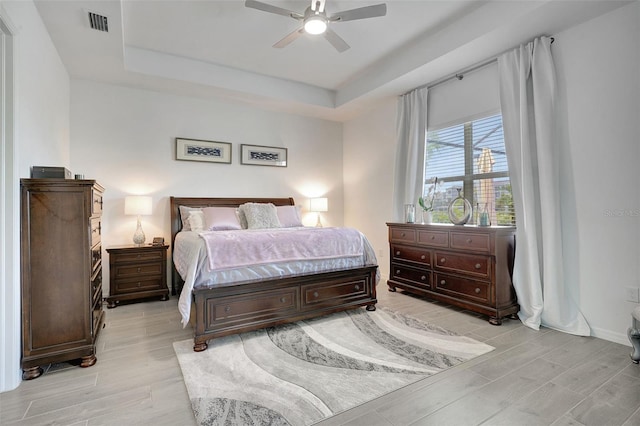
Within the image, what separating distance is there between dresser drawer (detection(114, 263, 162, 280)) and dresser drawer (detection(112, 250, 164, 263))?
6 centimetres

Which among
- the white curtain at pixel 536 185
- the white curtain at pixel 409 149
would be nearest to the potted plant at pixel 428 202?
the white curtain at pixel 409 149

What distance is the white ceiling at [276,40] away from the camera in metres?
2.84

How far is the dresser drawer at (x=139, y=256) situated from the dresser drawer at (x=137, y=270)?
0.06m

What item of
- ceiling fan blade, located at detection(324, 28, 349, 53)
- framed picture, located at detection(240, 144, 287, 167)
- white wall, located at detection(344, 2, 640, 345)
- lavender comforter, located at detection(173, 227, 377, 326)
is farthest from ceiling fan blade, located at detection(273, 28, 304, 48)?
white wall, located at detection(344, 2, 640, 345)

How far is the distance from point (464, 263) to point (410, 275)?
812mm

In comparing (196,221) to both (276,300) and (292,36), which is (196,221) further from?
(292,36)

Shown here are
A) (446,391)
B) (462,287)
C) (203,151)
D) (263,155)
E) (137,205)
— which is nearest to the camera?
(446,391)

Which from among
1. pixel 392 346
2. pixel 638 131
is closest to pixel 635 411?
pixel 392 346

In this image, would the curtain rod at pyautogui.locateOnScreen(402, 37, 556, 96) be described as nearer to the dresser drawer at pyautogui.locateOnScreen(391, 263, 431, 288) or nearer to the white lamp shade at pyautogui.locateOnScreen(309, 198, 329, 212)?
the white lamp shade at pyautogui.locateOnScreen(309, 198, 329, 212)

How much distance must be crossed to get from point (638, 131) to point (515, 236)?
1.28m

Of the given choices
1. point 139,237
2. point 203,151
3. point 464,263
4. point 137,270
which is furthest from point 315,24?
point 137,270

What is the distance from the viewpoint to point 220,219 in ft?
13.9

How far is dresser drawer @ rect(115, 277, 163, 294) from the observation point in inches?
149

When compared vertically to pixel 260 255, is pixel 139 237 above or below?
above
